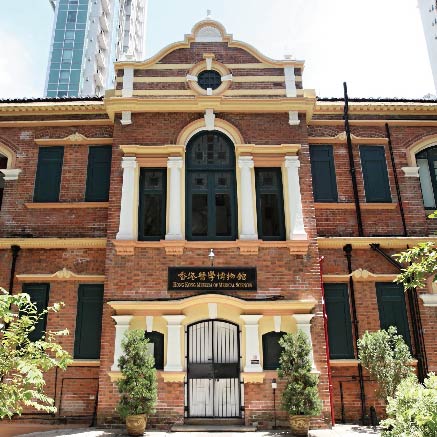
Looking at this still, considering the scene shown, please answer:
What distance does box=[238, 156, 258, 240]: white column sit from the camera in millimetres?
12422

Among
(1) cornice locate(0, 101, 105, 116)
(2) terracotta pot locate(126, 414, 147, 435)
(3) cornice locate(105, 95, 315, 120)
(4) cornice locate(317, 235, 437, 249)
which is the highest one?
(1) cornice locate(0, 101, 105, 116)

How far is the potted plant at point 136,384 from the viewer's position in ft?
33.8

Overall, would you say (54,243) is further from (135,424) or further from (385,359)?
(385,359)

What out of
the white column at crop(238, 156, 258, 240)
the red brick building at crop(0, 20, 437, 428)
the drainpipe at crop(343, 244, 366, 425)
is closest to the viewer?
the red brick building at crop(0, 20, 437, 428)

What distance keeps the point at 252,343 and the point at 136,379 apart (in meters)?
2.96

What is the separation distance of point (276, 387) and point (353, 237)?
15.4 ft

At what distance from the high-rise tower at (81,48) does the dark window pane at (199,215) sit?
1654 inches

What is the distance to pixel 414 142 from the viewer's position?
1442cm

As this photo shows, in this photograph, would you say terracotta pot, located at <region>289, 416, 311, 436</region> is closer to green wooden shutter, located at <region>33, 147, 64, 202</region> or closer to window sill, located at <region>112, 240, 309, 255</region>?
window sill, located at <region>112, 240, 309, 255</region>

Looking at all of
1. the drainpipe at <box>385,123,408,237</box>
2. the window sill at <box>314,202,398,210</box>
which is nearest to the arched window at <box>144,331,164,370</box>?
the window sill at <box>314,202,398,210</box>

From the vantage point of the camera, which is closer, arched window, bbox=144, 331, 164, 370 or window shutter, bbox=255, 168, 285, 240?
arched window, bbox=144, 331, 164, 370

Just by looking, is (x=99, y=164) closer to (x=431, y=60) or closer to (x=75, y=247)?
(x=75, y=247)

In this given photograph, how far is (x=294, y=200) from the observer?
41.9ft

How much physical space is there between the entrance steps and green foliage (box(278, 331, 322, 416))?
1256 millimetres
